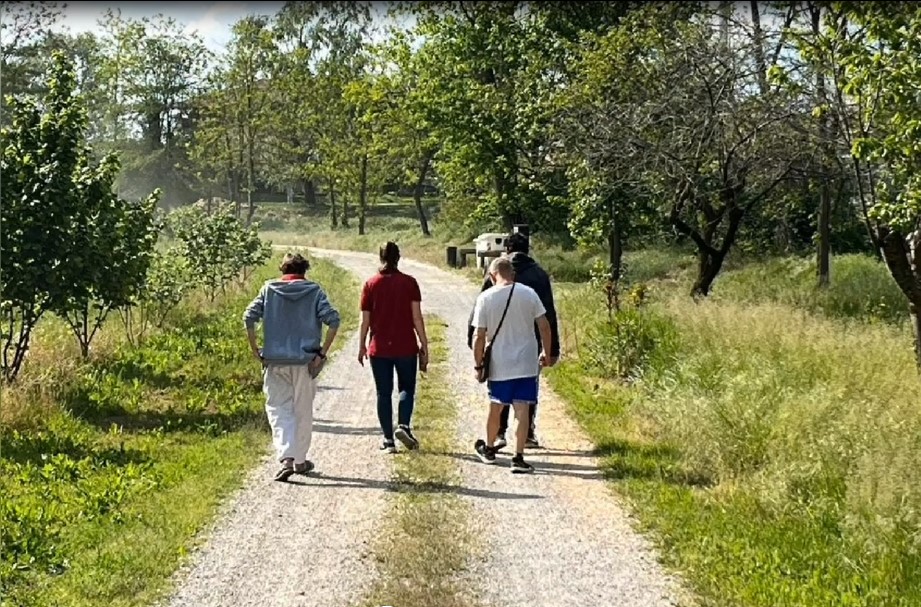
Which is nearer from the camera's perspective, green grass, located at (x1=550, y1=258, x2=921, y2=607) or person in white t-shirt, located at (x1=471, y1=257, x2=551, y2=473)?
green grass, located at (x1=550, y1=258, x2=921, y2=607)

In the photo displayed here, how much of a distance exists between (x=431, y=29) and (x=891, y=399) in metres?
24.5

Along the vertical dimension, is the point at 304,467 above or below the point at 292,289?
below

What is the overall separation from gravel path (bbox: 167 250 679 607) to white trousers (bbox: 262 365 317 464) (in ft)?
0.97

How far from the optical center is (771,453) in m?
7.71

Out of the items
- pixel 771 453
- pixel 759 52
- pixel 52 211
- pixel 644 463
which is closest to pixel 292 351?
pixel 644 463

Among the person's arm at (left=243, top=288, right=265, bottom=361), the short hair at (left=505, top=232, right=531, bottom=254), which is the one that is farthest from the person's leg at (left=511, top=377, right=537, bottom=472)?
the person's arm at (left=243, top=288, right=265, bottom=361)

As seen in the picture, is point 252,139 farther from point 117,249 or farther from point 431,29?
point 117,249

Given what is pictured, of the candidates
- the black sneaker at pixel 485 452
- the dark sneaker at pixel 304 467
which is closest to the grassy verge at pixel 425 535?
the black sneaker at pixel 485 452

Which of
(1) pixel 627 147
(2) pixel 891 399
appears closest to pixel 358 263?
(1) pixel 627 147

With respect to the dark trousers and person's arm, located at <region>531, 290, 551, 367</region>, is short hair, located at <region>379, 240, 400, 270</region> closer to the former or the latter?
person's arm, located at <region>531, 290, 551, 367</region>

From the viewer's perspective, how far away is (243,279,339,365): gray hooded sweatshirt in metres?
8.00

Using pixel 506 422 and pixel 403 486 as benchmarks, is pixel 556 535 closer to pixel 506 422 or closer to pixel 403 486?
pixel 403 486

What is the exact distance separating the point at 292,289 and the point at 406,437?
1.70 meters

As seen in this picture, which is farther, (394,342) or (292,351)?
(394,342)
